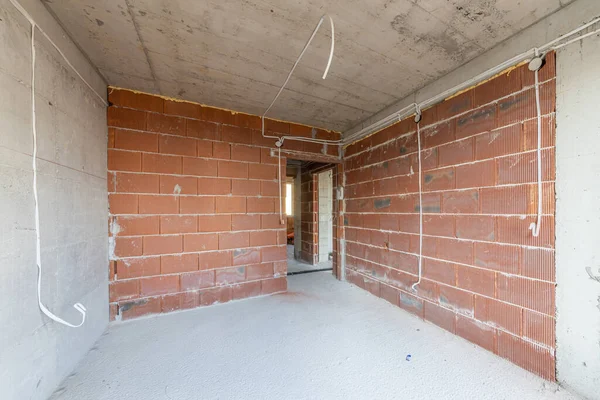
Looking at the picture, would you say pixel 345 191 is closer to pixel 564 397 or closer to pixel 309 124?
pixel 309 124

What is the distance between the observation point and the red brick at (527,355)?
1.52m

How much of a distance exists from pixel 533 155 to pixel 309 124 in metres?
2.44

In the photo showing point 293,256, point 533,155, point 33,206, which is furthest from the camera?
point 293,256

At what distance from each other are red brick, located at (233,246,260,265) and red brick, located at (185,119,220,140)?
1.42m

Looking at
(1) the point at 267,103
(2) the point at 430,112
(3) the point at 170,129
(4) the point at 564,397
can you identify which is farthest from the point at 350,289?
(3) the point at 170,129

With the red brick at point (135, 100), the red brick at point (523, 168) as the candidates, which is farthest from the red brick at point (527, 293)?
the red brick at point (135, 100)

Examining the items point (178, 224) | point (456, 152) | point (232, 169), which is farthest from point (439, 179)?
point (178, 224)

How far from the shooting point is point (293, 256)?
578cm

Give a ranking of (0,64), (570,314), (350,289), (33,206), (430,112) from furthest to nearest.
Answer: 1. (350,289)
2. (430,112)
3. (570,314)
4. (33,206)
5. (0,64)

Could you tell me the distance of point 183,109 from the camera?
266cm

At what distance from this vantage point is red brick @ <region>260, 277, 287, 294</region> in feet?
10.1

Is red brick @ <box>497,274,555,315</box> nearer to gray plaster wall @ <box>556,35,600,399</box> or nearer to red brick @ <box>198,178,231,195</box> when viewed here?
gray plaster wall @ <box>556,35,600,399</box>

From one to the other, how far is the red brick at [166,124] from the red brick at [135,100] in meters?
0.09

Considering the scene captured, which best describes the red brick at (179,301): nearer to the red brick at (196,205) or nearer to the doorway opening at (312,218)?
the red brick at (196,205)
